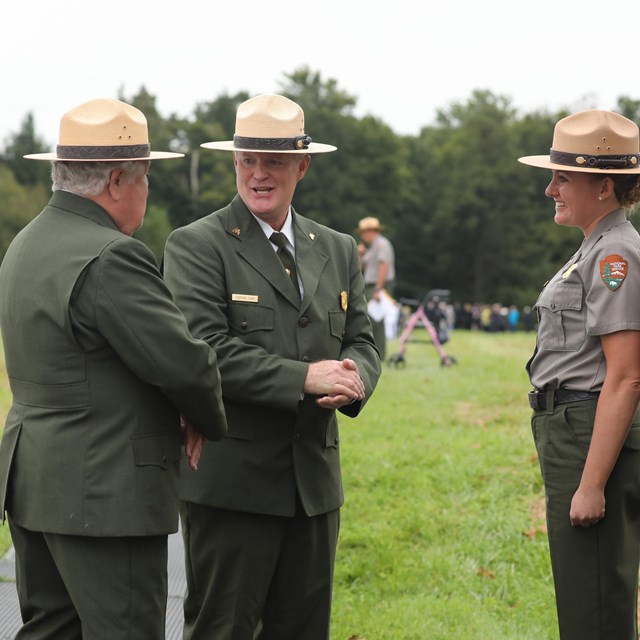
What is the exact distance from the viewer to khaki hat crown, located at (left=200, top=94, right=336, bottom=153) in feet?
14.3

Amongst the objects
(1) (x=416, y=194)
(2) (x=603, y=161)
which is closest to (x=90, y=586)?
(2) (x=603, y=161)

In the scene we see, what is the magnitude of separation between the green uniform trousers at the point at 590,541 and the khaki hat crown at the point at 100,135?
Answer: 1816 mm

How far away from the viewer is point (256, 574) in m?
4.23

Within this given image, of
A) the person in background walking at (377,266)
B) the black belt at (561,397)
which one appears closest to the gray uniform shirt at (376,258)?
the person in background walking at (377,266)

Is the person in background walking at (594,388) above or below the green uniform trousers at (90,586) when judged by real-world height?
above

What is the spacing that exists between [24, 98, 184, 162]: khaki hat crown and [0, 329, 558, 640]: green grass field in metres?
3.14

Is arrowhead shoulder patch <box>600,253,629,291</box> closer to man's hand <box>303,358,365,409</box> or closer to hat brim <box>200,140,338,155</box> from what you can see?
man's hand <box>303,358,365,409</box>

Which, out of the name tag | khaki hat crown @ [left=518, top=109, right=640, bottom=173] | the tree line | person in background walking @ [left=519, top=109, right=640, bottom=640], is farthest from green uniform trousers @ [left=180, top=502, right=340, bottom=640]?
the tree line

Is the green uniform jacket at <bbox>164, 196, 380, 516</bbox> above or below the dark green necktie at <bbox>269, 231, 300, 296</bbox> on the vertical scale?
below

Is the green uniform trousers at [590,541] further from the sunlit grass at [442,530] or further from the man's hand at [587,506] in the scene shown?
the sunlit grass at [442,530]

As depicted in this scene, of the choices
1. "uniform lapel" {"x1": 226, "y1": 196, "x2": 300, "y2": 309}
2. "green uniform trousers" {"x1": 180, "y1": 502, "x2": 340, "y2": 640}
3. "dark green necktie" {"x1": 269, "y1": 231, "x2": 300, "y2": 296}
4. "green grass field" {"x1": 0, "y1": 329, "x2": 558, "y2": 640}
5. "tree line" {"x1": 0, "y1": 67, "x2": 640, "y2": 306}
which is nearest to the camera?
"green uniform trousers" {"x1": 180, "y1": 502, "x2": 340, "y2": 640}

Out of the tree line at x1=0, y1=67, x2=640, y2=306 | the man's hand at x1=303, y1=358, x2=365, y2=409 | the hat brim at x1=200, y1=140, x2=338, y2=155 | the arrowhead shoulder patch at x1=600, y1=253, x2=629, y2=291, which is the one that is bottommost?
the tree line at x1=0, y1=67, x2=640, y2=306

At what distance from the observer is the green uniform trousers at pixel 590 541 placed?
3.98 metres

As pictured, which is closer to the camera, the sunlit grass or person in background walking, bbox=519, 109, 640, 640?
person in background walking, bbox=519, 109, 640, 640
